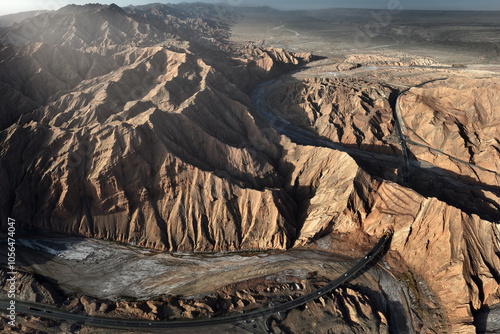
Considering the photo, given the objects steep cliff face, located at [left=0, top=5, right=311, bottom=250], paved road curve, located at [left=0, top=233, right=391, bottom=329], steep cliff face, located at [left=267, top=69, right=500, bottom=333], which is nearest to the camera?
paved road curve, located at [left=0, top=233, right=391, bottom=329]

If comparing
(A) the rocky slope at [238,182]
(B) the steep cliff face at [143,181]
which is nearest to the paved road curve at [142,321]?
(A) the rocky slope at [238,182]

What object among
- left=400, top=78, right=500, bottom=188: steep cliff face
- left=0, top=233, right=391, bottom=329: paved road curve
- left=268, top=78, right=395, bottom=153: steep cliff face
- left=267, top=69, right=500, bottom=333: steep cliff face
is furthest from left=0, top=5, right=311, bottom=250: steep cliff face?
left=400, top=78, right=500, bottom=188: steep cliff face

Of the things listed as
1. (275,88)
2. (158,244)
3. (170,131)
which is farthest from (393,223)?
(275,88)

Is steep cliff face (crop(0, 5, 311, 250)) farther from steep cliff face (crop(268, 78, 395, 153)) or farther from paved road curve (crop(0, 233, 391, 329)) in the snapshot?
steep cliff face (crop(268, 78, 395, 153))

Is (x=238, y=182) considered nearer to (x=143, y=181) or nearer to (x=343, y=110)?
(x=143, y=181)

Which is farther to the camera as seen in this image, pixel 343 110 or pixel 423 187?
pixel 343 110

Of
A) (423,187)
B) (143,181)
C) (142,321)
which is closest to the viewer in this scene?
(142,321)

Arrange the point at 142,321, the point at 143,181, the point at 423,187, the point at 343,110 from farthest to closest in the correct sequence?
1. the point at 343,110
2. the point at 423,187
3. the point at 143,181
4. the point at 142,321

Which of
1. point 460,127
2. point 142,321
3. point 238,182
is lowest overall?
point 142,321

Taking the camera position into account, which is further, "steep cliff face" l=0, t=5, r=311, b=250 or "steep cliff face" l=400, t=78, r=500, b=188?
"steep cliff face" l=400, t=78, r=500, b=188

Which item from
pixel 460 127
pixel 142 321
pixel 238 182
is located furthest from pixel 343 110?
pixel 142 321

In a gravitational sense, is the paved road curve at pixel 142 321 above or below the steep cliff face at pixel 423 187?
below

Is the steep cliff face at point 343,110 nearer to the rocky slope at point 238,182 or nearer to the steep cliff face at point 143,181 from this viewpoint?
the rocky slope at point 238,182
